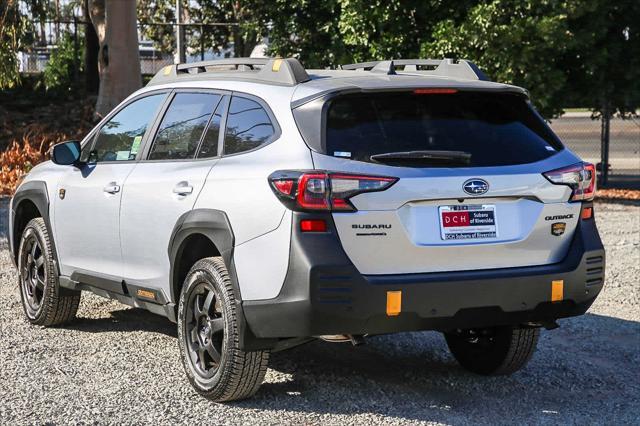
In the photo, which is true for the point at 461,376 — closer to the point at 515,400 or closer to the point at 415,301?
the point at 515,400

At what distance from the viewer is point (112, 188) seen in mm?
6898

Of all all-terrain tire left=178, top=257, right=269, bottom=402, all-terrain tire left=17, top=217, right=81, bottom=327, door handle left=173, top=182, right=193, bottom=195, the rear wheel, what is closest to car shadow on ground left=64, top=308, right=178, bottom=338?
all-terrain tire left=17, top=217, right=81, bottom=327

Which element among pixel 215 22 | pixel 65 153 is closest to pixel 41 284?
pixel 65 153

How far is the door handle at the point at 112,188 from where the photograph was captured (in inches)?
269

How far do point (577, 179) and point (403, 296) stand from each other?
122 centimetres

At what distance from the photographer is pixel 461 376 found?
6746mm

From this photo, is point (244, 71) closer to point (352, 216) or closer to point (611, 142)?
point (352, 216)

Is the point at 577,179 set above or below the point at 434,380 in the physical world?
above

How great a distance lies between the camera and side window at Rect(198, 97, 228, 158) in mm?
6141

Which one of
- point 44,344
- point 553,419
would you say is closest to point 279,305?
point 553,419

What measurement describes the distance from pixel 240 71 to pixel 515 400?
2468mm

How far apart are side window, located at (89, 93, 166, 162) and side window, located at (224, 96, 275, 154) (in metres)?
0.92

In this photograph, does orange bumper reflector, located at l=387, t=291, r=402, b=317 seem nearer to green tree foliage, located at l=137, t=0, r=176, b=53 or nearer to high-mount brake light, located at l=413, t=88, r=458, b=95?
high-mount brake light, located at l=413, t=88, r=458, b=95

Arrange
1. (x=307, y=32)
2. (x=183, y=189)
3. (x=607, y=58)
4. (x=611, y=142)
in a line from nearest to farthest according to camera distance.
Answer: (x=183, y=189)
(x=607, y=58)
(x=307, y=32)
(x=611, y=142)
